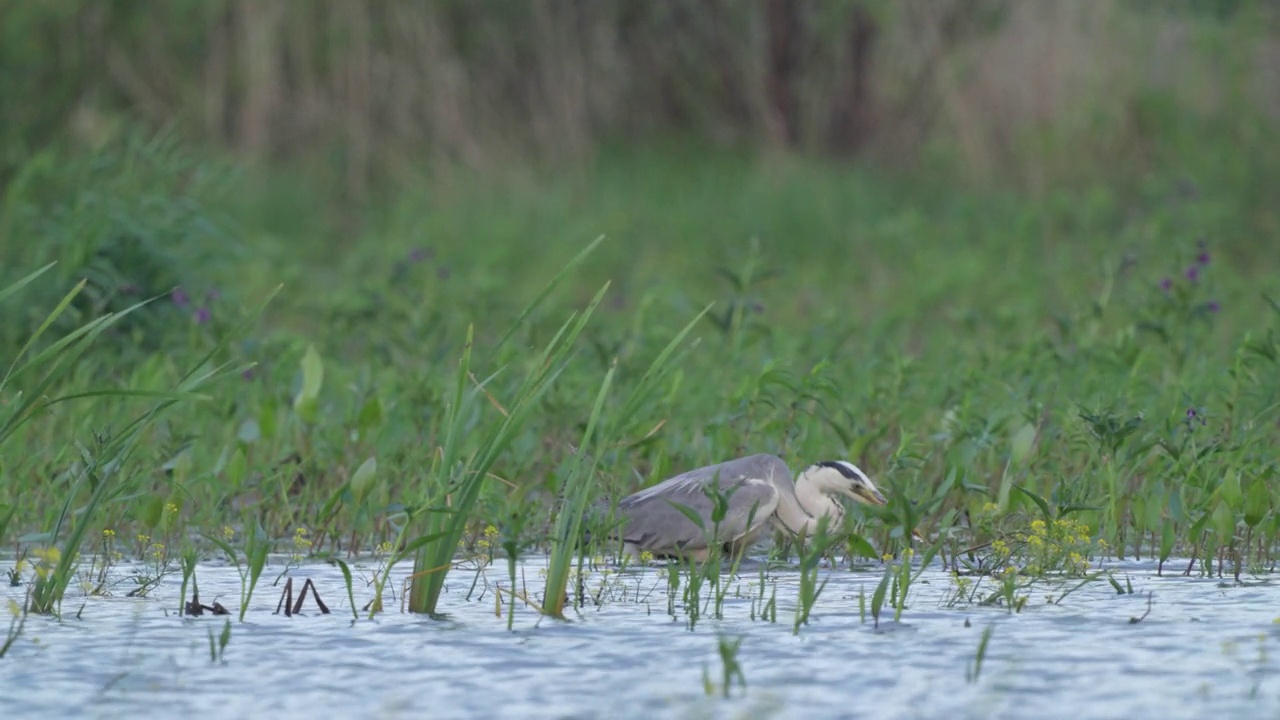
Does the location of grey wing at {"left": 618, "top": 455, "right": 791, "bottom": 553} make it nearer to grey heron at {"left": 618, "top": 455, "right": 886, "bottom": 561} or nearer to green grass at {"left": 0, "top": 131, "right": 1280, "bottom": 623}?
grey heron at {"left": 618, "top": 455, "right": 886, "bottom": 561}

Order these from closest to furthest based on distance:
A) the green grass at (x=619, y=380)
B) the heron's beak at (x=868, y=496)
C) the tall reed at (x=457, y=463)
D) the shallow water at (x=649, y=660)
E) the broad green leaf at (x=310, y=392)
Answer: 1. the shallow water at (x=649, y=660)
2. the tall reed at (x=457, y=463)
3. the green grass at (x=619, y=380)
4. the heron's beak at (x=868, y=496)
5. the broad green leaf at (x=310, y=392)

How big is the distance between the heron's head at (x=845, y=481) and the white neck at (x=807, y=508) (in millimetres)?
26

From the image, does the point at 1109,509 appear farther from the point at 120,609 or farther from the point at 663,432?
the point at 120,609

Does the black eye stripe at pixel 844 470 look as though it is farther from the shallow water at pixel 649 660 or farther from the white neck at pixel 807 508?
the shallow water at pixel 649 660

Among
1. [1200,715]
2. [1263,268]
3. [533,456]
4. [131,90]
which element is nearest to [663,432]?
[533,456]

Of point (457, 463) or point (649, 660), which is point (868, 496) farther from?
point (649, 660)

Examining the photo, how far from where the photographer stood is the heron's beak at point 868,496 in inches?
207

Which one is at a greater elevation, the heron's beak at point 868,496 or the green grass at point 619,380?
the green grass at point 619,380

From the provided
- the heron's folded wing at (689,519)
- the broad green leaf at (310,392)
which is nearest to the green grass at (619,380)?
the broad green leaf at (310,392)

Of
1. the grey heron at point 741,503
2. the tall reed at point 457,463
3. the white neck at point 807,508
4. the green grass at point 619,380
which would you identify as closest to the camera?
the tall reed at point 457,463

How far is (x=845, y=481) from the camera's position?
206 inches

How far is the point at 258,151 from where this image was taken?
13.9 m

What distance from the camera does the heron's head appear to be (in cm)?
523

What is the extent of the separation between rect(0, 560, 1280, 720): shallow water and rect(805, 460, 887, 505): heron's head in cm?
62
